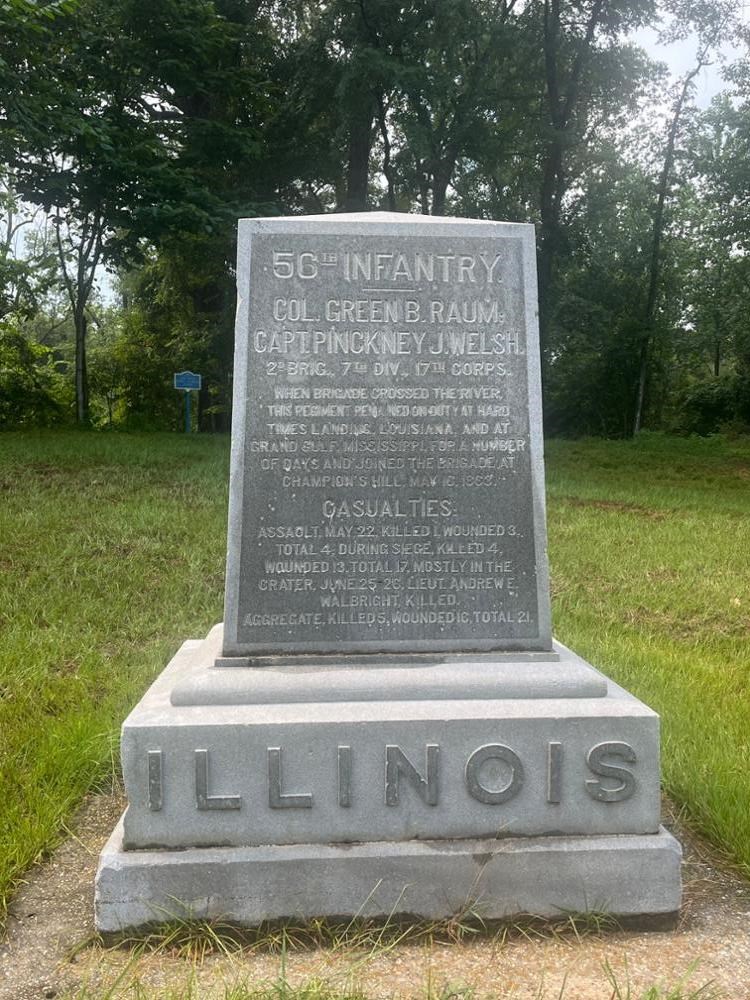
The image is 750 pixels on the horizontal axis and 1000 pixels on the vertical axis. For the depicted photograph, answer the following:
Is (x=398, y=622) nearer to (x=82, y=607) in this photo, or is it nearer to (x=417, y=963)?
(x=417, y=963)

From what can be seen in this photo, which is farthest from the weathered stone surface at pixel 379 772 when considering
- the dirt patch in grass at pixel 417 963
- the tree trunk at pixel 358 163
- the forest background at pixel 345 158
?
the tree trunk at pixel 358 163

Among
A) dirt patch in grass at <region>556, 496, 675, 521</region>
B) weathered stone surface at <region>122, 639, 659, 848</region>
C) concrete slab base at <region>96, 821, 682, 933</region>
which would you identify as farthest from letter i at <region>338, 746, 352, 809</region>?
dirt patch in grass at <region>556, 496, 675, 521</region>

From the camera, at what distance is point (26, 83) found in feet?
39.2

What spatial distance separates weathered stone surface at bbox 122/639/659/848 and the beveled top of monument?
1.20 feet

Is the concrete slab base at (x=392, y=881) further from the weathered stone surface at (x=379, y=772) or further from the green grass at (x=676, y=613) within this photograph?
the green grass at (x=676, y=613)

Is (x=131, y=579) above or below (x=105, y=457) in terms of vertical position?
below

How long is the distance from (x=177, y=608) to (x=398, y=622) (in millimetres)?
2862

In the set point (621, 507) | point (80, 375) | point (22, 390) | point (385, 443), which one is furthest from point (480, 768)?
point (22, 390)

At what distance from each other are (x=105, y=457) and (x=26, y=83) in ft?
16.9

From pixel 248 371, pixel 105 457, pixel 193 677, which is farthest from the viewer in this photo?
pixel 105 457

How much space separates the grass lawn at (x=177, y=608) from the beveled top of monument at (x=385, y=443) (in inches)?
36.7

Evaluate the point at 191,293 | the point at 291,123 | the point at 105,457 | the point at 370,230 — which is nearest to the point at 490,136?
the point at 291,123

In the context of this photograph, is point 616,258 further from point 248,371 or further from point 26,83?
point 248,371

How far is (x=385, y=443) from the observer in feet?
9.32
